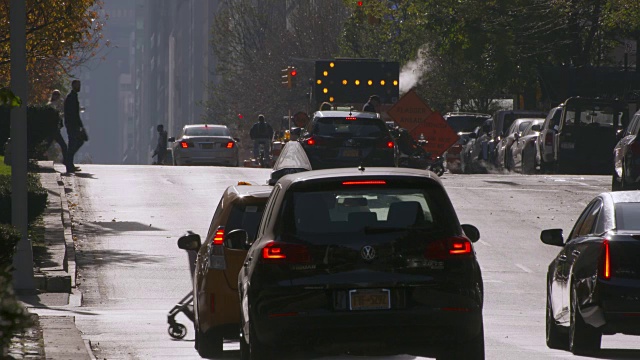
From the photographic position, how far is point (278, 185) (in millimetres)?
10773

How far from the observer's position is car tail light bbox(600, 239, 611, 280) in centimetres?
1225

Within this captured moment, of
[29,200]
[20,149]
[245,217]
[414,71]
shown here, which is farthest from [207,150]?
[245,217]

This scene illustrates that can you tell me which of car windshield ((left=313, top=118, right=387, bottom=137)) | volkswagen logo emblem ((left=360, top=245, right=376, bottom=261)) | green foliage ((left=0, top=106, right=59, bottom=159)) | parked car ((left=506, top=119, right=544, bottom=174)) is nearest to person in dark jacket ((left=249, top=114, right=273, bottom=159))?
parked car ((left=506, top=119, right=544, bottom=174))

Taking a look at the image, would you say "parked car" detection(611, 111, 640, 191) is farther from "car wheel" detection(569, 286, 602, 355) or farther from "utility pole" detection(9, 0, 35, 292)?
"car wheel" detection(569, 286, 602, 355)

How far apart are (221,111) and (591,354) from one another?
322 ft

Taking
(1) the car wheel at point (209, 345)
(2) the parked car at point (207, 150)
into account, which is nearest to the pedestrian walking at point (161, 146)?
(2) the parked car at point (207, 150)

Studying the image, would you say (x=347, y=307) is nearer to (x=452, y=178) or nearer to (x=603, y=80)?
(x=452, y=178)

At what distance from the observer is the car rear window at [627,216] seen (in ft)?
40.9

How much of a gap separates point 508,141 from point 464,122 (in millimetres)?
11761

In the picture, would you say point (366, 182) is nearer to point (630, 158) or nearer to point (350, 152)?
point (630, 158)

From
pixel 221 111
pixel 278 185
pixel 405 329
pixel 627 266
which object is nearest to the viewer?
pixel 405 329

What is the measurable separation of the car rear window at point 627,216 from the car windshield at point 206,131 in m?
37.6

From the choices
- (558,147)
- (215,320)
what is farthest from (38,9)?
(215,320)

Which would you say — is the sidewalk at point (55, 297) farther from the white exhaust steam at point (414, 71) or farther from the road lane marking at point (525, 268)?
the white exhaust steam at point (414, 71)
